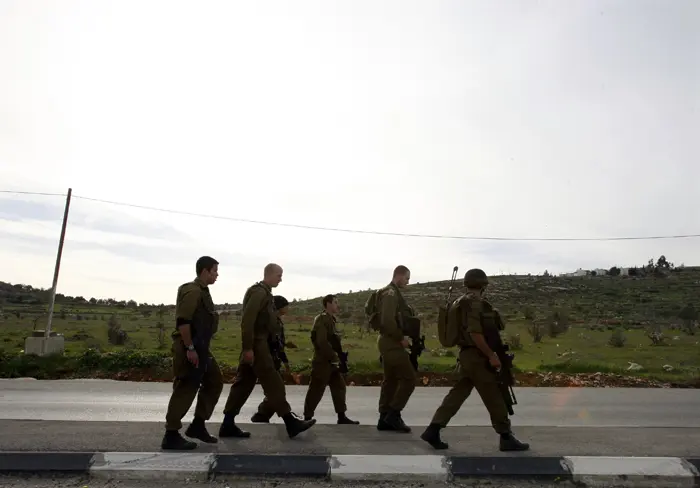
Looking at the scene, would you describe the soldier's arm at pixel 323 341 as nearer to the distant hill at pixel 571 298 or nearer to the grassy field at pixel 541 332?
the grassy field at pixel 541 332

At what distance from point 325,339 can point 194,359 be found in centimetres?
212

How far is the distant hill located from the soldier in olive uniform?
112 ft

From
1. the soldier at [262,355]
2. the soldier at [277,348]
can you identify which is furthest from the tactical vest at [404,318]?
the soldier at [262,355]

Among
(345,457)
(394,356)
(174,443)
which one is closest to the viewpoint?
(345,457)

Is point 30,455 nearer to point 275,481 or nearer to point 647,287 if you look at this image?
point 275,481

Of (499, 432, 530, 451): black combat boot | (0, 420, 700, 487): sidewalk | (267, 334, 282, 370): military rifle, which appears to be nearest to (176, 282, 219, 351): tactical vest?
(267, 334, 282, 370): military rifle

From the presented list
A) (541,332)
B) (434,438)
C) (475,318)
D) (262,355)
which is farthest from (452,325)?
(541,332)

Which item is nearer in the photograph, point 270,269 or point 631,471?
point 631,471

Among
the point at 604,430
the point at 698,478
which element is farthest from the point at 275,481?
the point at 604,430

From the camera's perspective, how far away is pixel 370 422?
8.26 metres

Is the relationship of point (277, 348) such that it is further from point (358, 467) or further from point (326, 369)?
point (358, 467)

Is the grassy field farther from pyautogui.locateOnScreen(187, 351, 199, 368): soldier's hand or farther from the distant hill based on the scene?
pyautogui.locateOnScreen(187, 351, 199, 368): soldier's hand

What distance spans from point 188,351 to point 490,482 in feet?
9.79

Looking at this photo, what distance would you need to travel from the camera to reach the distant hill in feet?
154
